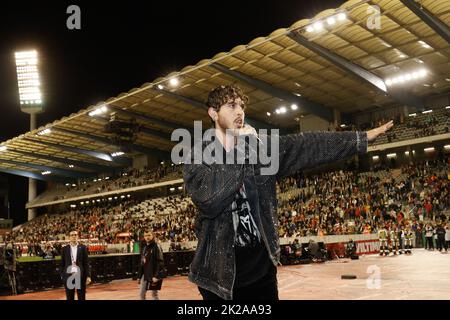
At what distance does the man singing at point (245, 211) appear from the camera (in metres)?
2.04

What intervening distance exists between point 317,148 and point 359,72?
31379 millimetres

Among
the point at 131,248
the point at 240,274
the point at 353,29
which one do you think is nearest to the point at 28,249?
the point at 131,248

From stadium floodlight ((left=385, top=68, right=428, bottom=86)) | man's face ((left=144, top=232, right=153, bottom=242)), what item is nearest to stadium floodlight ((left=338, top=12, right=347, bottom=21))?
stadium floodlight ((left=385, top=68, right=428, bottom=86))

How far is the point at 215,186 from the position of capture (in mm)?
1965

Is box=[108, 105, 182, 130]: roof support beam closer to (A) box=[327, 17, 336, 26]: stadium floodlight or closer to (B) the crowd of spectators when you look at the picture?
(B) the crowd of spectators

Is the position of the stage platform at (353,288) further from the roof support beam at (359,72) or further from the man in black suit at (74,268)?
the roof support beam at (359,72)

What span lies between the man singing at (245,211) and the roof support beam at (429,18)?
23753mm

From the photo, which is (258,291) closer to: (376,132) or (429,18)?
(376,132)

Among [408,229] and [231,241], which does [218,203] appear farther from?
[408,229]

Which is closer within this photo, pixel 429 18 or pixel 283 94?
pixel 429 18

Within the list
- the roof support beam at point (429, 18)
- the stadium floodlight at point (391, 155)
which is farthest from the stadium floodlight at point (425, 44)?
the stadium floodlight at point (391, 155)

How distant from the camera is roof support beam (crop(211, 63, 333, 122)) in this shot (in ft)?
105

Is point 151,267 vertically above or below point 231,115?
below

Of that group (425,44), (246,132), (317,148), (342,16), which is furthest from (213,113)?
(425,44)
